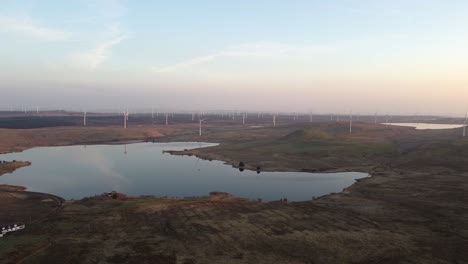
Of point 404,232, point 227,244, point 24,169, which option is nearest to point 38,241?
point 227,244

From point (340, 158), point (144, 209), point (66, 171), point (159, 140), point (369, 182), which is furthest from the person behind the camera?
point (159, 140)

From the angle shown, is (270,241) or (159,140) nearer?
(270,241)

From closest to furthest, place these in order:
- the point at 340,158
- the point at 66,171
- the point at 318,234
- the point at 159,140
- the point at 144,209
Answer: the point at 318,234
the point at 144,209
the point at 66,171
the point at 340,158
the point at 159,140

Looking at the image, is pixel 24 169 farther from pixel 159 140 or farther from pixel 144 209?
pixel 159 140

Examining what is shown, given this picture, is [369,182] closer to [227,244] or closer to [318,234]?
[318,234]

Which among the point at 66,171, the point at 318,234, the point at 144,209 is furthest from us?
the point at 66,171

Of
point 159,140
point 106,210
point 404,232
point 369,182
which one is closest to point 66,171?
point 106,210
